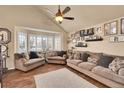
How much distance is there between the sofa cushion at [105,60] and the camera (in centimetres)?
327

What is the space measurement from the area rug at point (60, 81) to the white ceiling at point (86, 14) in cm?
144

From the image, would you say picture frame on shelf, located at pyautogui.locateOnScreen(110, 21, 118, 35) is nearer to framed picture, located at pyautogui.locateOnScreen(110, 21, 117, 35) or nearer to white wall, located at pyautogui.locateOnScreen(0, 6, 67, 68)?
framed picture, located at pyautogui.locateOnScreen(110, 21, 117, 35)

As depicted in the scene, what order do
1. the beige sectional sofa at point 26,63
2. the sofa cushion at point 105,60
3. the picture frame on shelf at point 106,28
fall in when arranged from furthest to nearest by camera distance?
the beige sectional sofa at point 26,63
the picture frame on shelf at point 106,28
the sofa cushion at point 105,60

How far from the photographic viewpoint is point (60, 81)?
3.38 metres

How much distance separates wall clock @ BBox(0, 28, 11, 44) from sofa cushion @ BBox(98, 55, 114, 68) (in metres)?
2.70

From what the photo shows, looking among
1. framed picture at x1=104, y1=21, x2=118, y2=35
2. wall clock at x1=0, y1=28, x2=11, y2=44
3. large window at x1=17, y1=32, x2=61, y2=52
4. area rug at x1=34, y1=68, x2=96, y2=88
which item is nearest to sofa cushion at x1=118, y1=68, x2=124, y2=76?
area rug at x1=34, y1=68, x2=96, y2=88

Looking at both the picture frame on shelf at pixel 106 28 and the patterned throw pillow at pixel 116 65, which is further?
the picture frame on shelf at pixel 106 28

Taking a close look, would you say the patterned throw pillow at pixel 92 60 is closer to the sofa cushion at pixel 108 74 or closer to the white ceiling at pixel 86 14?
the sofa cushion at pixel 108 74

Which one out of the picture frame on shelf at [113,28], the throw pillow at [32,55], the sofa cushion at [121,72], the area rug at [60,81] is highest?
the picture frame on shelf at [113,28]

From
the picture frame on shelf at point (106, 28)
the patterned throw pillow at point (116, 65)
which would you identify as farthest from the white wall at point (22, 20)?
the patterned throw pillow at point (116, 65)

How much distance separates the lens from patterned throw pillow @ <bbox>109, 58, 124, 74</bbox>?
2818mm

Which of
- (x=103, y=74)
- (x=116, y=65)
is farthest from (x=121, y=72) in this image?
(x=103, y=74)

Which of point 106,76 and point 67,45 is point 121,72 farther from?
point 67,45

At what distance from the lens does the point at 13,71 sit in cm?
392
